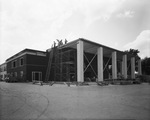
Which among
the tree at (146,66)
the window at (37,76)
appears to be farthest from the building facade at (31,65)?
the tree at (146,66)

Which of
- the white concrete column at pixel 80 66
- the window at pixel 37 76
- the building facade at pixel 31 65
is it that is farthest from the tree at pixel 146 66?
the window at pixel 37 76

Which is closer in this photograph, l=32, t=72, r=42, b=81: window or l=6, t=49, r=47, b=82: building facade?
l=6, t=49, r=47, b=82: building facade

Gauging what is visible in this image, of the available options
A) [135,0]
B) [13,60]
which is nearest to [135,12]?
[135,0]

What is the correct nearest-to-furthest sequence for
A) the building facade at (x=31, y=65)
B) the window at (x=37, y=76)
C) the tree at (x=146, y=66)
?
the building facade at (x=31, y=65)
the window at (x=37, y=76)
the tree at (x=146, y=66)

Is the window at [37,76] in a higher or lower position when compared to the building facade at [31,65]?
lower

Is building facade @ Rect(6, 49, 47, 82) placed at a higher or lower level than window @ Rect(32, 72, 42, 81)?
higher

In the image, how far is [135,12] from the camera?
276 inches

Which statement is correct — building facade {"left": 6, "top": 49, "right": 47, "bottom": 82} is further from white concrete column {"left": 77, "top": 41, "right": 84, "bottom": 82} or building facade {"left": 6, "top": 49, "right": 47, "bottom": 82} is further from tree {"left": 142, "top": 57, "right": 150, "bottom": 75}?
tree {"left": 142, "top": 57, "right": 150, "bottom": 75}

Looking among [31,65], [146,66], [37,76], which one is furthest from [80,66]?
[146,66]

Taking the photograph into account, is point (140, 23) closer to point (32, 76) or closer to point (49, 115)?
point (49, 115)

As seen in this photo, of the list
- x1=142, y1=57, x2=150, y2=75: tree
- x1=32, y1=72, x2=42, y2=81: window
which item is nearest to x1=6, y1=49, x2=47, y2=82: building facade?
x1=32, y1=72, x2=42, y2=81: window

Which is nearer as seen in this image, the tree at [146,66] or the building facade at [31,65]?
the building facade at [31,65]

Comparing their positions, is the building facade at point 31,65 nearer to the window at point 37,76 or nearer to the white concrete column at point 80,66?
the window at point 37,76

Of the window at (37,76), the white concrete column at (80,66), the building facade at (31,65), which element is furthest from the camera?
the window at (37,76)
